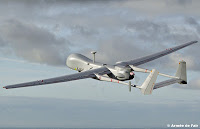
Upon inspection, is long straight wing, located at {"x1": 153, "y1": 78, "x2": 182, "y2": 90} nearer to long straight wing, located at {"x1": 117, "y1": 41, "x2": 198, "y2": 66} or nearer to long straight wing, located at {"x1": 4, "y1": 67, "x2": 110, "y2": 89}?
long straight wing, located at {"x1": 4, "y1": 67, "x2": 110, "y2": 89}

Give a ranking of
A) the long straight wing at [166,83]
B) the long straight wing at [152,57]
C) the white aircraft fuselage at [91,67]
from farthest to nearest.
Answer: the long straight wing at [152,57] → the white aircraft fuselage at [91,67] → the long straight wing at [166,83]

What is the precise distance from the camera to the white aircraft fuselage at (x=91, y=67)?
57.1m

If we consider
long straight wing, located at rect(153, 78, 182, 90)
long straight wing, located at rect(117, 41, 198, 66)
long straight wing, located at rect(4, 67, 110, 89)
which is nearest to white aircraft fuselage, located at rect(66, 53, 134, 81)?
long straight wing, located at rect(4, 67, 110, 89)

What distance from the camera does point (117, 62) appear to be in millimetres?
64688

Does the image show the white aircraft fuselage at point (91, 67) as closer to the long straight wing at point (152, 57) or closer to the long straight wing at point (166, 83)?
the long straight wing at point (152, 57)

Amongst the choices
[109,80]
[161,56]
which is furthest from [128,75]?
[161,56]

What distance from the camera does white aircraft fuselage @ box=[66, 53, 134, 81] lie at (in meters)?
57.1

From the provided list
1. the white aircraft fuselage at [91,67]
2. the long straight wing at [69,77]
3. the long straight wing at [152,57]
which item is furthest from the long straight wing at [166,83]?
the long straight wing at [152,57]

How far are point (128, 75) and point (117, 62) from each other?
27.3 ft

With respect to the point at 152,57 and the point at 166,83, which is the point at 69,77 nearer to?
Answer: the point at 166,83

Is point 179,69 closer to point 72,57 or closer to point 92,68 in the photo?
point 92,68

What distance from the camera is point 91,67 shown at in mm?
64250

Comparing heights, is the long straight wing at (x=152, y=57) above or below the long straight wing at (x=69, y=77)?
above

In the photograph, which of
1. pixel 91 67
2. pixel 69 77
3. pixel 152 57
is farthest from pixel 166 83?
pixel 69 77
